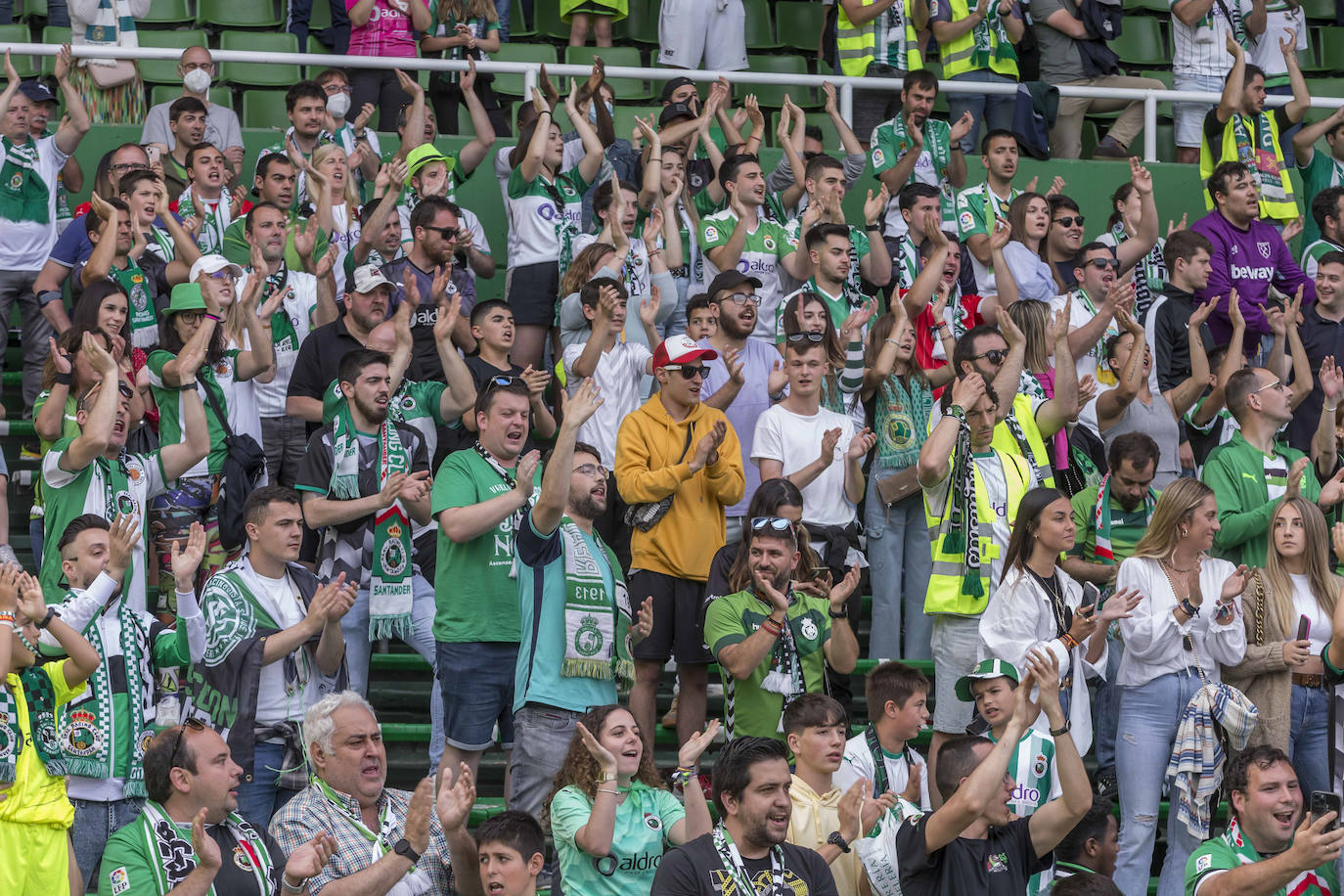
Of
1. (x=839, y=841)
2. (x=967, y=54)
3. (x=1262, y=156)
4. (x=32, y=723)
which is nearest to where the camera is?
(x=839, y=841)

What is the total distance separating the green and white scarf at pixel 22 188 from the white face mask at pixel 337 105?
68.3 inches

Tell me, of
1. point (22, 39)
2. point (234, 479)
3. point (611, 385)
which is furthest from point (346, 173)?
point (22, 39)

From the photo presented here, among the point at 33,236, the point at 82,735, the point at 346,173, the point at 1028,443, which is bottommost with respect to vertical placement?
the point at 82,735

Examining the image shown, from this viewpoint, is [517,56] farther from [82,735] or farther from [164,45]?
[82,735]

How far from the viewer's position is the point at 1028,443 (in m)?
8.77

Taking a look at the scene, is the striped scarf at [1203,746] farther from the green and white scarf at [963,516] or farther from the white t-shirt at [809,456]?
the white t-shirt at [809,456]

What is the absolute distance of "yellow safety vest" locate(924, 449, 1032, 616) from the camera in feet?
26.9

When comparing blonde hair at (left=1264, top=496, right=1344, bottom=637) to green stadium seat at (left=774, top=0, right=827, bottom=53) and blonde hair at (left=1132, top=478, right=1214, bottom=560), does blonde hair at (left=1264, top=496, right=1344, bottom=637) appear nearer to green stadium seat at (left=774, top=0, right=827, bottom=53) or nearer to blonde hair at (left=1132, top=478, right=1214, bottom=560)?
blonde hair at (left=1132, top=478, right=1214, bottom=560)

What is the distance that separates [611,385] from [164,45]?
6273mm

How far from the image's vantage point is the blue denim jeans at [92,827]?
6945 mm

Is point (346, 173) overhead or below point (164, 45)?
below

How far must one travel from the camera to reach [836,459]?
8.88 m

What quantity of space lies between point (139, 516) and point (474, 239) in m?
3.32

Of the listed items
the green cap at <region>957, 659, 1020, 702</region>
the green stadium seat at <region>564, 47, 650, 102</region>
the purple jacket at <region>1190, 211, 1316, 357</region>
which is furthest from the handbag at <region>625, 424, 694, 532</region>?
the green stadium seat at <region>564, 47, 650, 102</region>
